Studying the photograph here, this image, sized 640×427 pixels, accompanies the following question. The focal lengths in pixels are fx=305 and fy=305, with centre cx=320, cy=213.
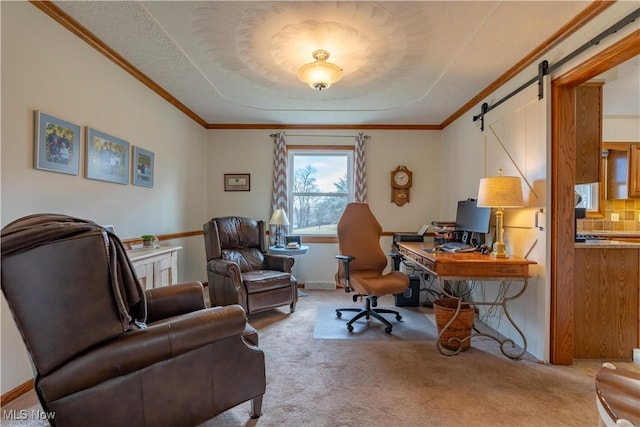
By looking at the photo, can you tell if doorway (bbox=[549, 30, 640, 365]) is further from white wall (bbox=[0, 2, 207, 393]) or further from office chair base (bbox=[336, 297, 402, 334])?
white wall (bbox=[0, 2, 207, 393])

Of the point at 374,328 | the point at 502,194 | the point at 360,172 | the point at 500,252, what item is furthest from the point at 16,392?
the point at 360,172

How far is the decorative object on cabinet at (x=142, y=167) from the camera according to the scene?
2984 millimetres

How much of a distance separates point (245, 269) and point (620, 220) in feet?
16.8

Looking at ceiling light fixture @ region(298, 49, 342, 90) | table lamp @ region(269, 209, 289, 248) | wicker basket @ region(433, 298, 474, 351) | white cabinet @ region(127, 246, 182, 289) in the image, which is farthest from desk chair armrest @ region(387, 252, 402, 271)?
white cabinet @ region(127, 246, 182, 289)

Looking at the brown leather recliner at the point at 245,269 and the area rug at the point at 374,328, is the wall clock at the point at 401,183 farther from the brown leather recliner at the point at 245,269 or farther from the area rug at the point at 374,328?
the brown leather recliner at the point at 245,269

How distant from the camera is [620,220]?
4246 millimetres

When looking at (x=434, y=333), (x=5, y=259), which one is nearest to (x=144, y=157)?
(x=5, y=259)

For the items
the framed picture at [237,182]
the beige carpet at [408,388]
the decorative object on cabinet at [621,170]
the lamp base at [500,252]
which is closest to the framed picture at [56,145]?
the beige carpet at [408,388]

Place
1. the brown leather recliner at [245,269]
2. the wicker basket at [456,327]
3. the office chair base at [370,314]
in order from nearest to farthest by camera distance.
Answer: the wicker basket at [456,327] < the office chair base at [370,314] < the brown leather recliner at [245,269]

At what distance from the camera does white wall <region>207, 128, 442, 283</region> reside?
15.6 feet

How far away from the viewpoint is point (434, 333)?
9.58ft

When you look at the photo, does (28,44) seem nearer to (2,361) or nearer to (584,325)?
(2,361)

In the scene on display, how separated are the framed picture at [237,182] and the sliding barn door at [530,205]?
3.39 meters

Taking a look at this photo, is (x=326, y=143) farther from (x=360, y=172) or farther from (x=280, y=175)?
(x=280, y=175)
